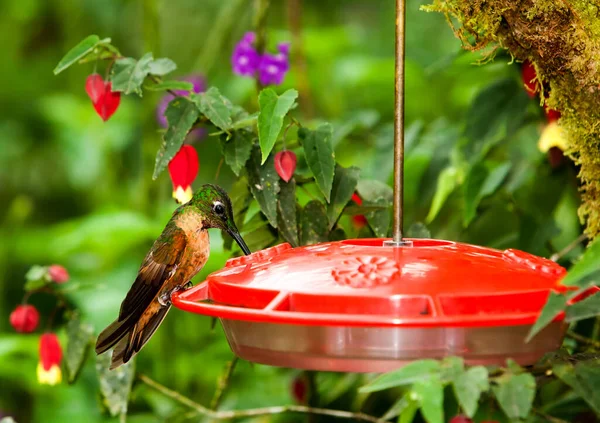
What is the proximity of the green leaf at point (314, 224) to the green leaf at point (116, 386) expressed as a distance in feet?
2.16

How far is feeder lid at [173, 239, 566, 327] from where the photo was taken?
49.8 inches

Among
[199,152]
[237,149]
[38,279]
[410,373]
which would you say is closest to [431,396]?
[410,373]

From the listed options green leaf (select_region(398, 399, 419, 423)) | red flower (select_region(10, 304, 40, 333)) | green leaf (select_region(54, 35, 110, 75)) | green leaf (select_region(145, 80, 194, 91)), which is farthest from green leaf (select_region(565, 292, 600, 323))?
red flower (select_region(10, 304, 40, 333))

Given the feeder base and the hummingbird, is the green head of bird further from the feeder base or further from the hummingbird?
the feeder base

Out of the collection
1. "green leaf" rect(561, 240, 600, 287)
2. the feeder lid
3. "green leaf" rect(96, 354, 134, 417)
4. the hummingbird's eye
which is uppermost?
the hummingbird's eye

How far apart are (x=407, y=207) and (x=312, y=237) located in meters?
1.97

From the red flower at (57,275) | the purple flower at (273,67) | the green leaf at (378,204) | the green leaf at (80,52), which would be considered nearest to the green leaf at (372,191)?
the green leaf at (378,204)

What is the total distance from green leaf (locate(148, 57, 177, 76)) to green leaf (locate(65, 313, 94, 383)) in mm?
828

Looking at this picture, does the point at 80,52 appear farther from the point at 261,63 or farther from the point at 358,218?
the point at 358,218

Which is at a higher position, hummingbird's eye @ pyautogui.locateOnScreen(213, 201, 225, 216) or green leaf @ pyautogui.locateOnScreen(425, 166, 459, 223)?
hummingbird's eye @ pyautogui.locateOnScreen(213, 201, 225, 216)

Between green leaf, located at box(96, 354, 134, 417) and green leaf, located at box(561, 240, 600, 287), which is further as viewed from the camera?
green leaf, located at box(96, 354, 134, 417)

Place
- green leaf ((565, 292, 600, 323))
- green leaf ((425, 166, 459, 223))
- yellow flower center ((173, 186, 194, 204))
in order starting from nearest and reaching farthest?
green leaf ((565, 292, 600, 323))
yellow flower center ((173, 186, 194, 204))
green leaf ((425, 166, 459, 223))

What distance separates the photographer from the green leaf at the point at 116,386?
2.41 m

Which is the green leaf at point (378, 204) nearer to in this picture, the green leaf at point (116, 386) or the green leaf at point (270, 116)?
the green leaf at point (270, 116)
